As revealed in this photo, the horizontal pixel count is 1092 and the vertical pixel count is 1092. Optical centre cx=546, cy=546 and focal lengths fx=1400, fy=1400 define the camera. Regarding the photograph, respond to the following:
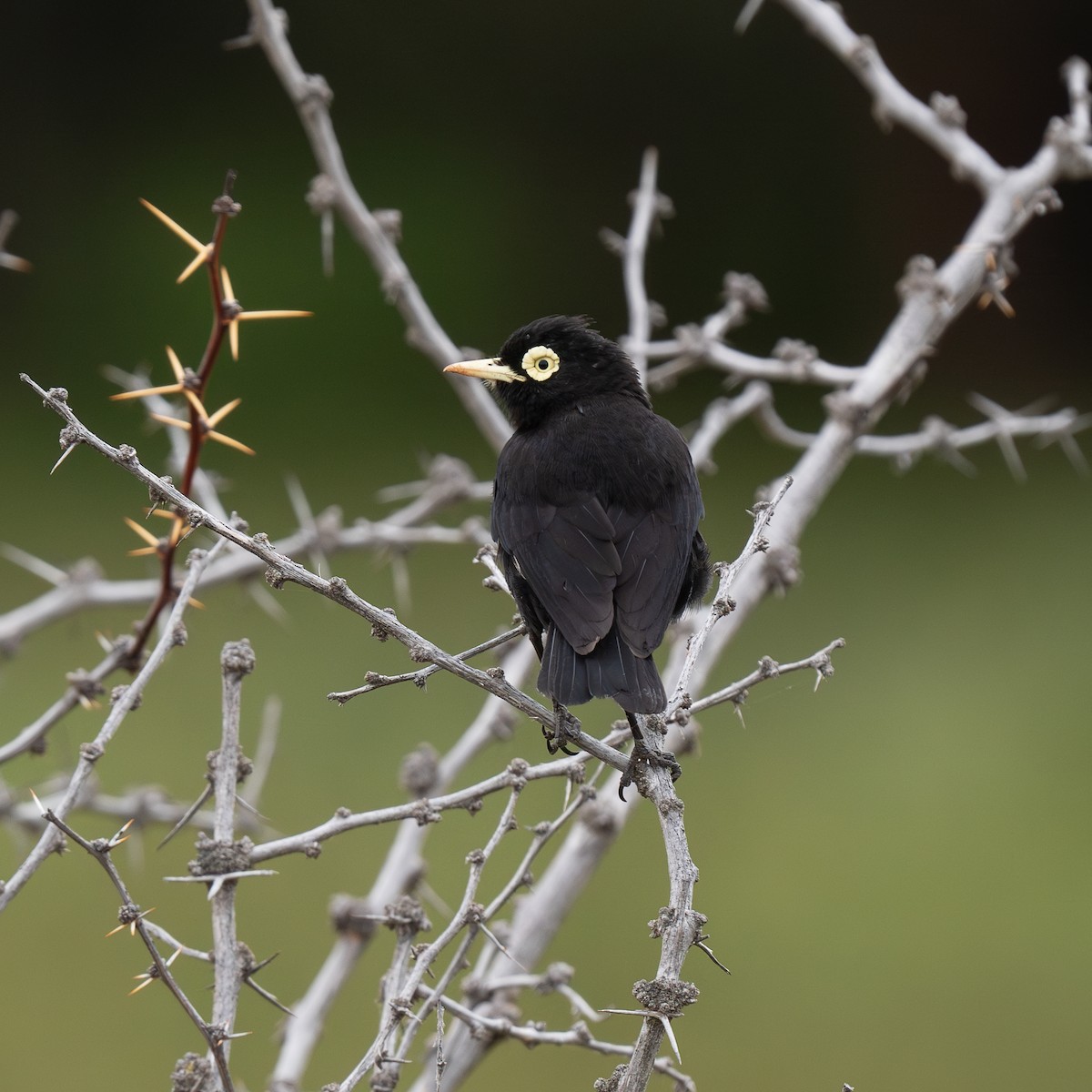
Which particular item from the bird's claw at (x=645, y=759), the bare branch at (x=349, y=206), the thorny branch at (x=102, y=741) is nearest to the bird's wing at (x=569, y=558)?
the bird's claw at (x=645, y=759)

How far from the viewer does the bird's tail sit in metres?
1.17

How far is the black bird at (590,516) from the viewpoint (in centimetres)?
125

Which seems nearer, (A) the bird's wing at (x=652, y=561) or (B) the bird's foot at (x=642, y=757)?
(B) the bird's foot at (x=642, y=757)

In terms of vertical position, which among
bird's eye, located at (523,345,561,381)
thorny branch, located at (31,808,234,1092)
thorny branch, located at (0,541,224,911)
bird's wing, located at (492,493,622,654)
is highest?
bird's eye, located at (523,345,561,381)

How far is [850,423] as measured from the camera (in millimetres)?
1659

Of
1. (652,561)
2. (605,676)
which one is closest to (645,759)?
(605,676)

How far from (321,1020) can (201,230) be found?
11.0 ft

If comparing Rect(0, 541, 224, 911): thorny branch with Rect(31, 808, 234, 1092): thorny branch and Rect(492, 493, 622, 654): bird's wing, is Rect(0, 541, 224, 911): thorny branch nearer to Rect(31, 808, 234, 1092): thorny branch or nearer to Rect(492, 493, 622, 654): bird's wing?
Rect(31, 808, 234, 1092): thorny branch

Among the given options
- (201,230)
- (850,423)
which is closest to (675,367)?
(850,423)

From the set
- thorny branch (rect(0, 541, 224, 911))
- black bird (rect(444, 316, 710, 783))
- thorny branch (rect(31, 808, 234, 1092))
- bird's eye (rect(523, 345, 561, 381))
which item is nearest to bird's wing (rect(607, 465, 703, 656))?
black bird (rect(444, 316, 710, 783))

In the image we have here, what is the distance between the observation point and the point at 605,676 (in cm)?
121

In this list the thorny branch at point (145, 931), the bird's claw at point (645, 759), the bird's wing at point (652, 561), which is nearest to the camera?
the thorny branch at point (145, 931)

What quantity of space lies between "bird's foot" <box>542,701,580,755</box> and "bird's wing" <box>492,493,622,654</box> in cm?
6

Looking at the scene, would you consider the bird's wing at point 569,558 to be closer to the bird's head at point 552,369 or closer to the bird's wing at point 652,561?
the bird's wing at point 652,561
